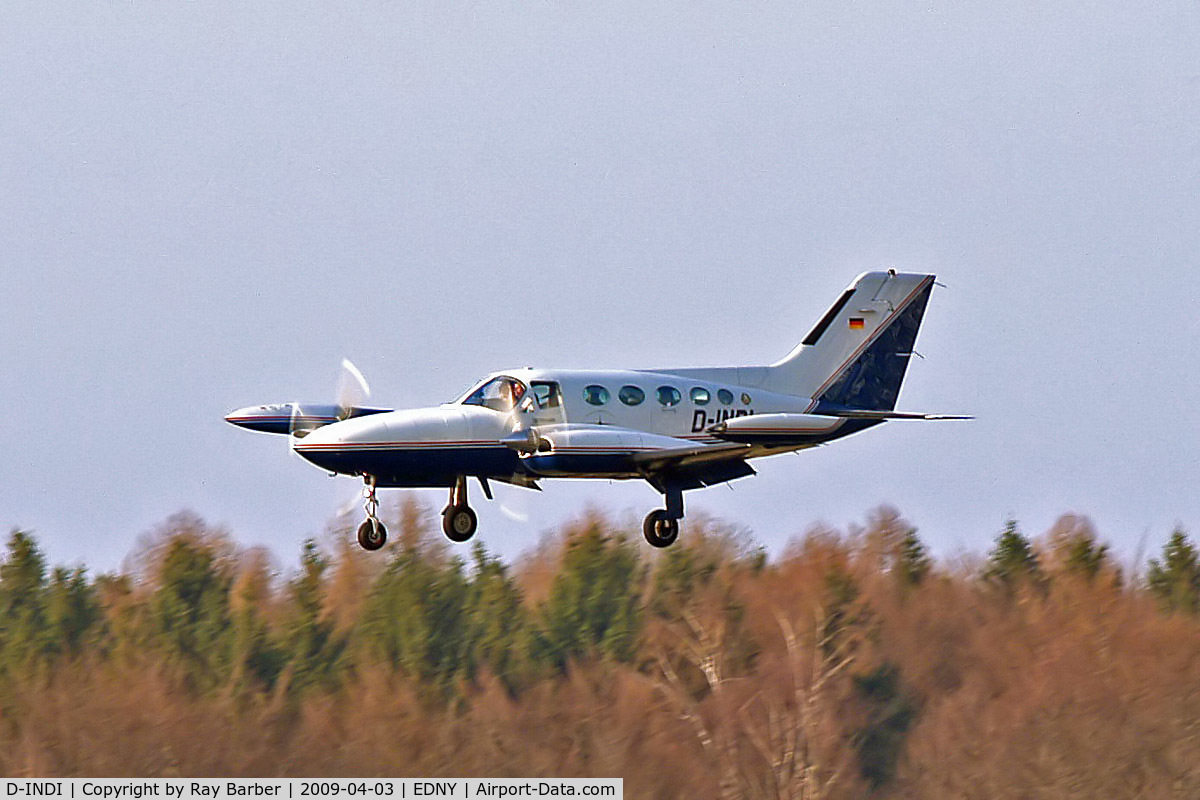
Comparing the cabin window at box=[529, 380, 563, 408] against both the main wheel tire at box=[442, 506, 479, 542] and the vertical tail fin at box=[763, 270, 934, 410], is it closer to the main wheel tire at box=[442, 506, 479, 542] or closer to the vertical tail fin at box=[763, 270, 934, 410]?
the main wheel tire at box=[442, 506, 479, 542]

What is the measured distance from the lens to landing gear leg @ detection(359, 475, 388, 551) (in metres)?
37.2

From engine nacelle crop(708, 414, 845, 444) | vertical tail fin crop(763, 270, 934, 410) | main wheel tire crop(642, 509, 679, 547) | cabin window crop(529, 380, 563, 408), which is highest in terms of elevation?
vertical tail fin crop(763, 270, 934, 410)

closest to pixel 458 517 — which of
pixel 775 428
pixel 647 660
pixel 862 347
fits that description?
pixel 775 428

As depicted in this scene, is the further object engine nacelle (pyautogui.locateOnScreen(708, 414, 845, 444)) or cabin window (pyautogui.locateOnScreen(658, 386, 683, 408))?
cabin window (pyautogui.locateOnScreen(658, 386, 683, 408))

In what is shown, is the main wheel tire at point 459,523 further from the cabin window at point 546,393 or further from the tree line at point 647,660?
the tree line at point 647,660

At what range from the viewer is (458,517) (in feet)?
123

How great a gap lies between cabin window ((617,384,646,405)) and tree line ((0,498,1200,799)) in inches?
997

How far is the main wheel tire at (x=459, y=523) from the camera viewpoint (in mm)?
37562

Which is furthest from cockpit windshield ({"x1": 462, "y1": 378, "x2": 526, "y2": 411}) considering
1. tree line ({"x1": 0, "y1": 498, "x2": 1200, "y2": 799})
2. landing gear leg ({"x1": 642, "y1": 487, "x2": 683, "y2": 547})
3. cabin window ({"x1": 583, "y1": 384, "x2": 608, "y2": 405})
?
tree line ({"x1": 0, "y1": 498, "x2": 1200, "y2": 799})

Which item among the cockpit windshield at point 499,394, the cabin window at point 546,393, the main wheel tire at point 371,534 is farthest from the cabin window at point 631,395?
the main wheel tire at point 371,534

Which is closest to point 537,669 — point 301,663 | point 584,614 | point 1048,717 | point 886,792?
point 584,614

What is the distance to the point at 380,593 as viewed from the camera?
243ft

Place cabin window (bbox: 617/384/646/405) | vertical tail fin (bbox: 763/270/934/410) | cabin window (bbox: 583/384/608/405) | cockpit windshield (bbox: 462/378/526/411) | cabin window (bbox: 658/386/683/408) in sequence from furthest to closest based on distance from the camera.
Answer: vertical tail fin (bbox: 763/270/934/410) < cabin window (bbox: 658/386/683/408) < cabin window (bbox: 617/384/646/405) < cabin window (bbox: 583/384/608/405) < cockpit windshield (bbox: 462/378/526/411)

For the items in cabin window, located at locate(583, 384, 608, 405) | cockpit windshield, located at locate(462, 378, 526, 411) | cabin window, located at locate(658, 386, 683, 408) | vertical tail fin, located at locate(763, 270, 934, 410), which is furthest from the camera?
vertical tail fin, located at locate(763, 270, 934, 410)
